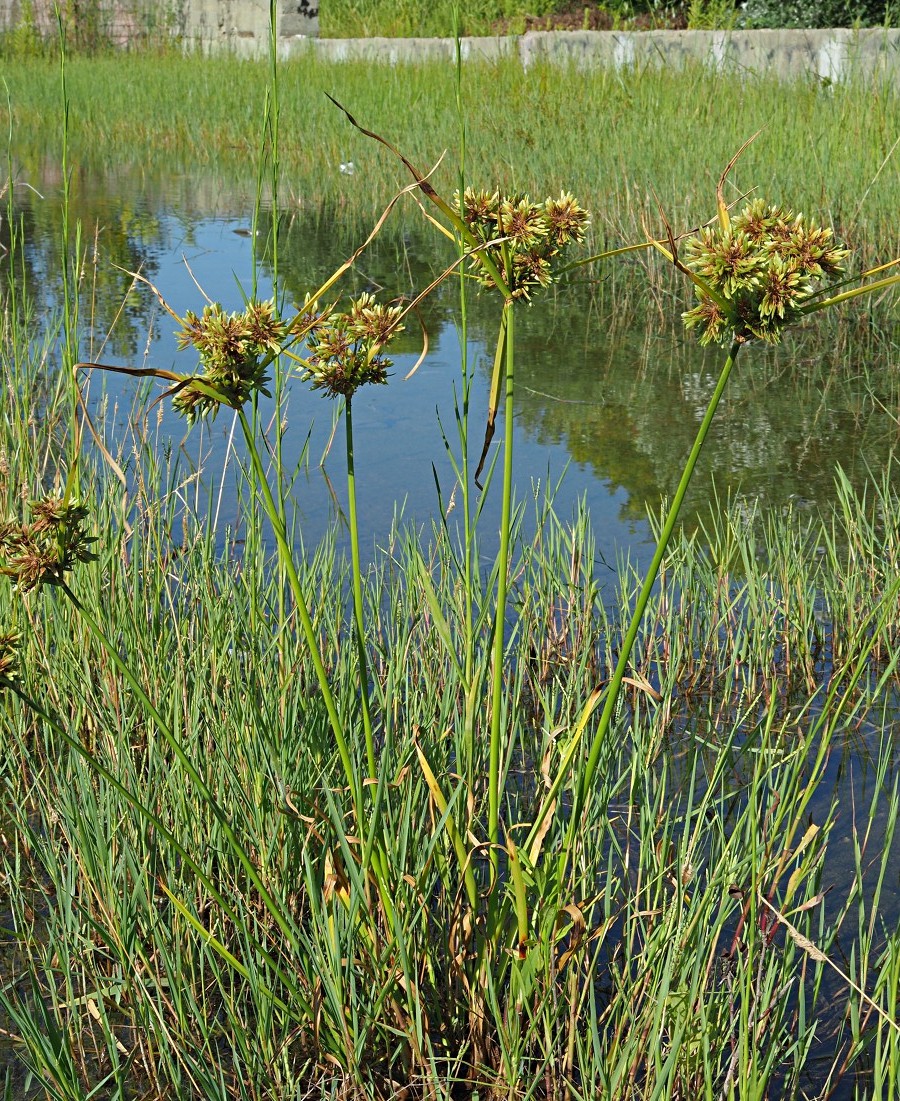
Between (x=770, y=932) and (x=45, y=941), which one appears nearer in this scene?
(x=770, y=932)

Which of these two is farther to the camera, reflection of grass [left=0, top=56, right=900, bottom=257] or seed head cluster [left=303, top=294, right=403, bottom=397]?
reflection of grass [left=0, top=56, right=900, bottom=257]

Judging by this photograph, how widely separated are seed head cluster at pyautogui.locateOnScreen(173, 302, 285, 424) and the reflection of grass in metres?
3.76

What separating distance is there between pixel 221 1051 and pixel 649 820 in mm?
651

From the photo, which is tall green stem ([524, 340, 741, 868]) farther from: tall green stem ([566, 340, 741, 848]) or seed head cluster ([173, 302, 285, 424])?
seed head cluster ([173, 302, 285, 424])

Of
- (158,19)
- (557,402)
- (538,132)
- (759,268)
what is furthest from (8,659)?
(158,19)

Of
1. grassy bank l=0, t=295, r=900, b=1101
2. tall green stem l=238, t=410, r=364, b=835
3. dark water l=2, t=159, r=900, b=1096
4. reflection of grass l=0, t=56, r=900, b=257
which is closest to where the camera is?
tall green stem l=238, t=410, r=364, b=835

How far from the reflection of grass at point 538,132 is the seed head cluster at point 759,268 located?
3.61 m

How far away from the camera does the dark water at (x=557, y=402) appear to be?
3.21m

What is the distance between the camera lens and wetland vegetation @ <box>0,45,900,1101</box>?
3.89 feet

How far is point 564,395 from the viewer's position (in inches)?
169

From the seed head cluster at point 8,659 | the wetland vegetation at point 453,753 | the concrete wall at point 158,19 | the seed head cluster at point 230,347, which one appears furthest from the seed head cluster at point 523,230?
the concrete wall at point 158,19

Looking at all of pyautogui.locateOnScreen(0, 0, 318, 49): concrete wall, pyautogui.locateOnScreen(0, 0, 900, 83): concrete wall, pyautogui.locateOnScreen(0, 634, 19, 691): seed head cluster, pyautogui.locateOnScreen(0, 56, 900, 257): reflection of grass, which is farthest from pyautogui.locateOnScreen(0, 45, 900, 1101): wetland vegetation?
pyautogui.locateOnScreen(0, 0, 318, 49): concrete wall

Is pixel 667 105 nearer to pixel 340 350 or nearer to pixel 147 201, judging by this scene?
pixel 147 201

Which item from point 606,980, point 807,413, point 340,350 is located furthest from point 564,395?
point 340,350
